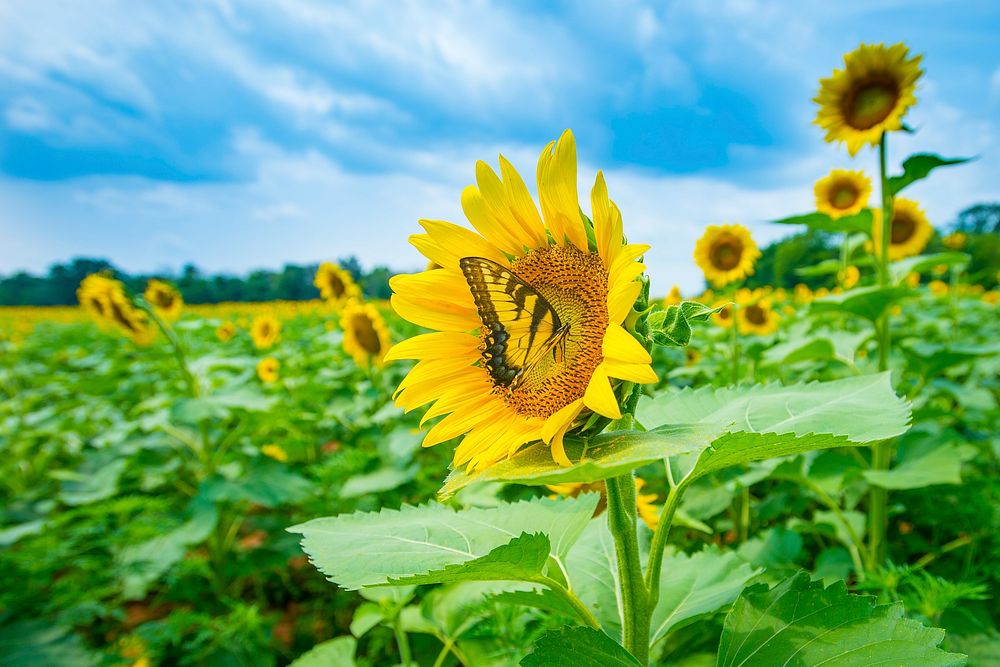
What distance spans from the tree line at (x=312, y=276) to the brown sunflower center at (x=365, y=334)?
1.27 m

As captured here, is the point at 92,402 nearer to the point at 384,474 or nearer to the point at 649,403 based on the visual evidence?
the point at 384,474

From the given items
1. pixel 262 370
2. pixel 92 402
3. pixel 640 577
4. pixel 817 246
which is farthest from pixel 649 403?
pixel 817 246

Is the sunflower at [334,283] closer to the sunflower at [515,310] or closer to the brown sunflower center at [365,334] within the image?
the brown sunflower center at [365,334]

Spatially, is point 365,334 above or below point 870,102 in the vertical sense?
below

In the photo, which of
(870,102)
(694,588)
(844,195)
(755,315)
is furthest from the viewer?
(755,315)

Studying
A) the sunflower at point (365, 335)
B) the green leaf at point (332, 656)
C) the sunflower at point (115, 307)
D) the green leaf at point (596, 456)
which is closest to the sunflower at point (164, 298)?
the sunflower at point (115, 307)

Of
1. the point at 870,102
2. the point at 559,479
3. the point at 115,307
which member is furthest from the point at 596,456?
the point at 115,307

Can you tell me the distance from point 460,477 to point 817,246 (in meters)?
18.4

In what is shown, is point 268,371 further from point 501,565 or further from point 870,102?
point 501,565

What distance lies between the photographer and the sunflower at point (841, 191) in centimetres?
372

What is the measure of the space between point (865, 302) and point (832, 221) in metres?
0.31

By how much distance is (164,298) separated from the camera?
16.1 ft

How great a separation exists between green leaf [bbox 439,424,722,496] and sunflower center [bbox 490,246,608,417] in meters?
0.09

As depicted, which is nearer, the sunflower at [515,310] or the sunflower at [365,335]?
the sunflower at [515,310]
